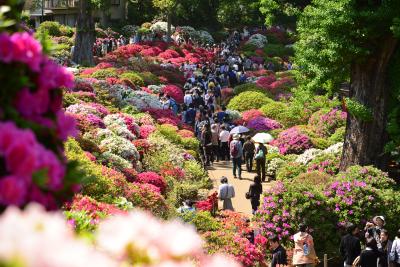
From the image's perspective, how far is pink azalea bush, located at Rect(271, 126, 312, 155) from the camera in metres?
Result: 22.8

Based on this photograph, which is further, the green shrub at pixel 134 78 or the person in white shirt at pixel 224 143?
the green shrub at pixel 134 78

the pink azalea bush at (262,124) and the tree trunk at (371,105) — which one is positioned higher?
the tree trunk at (371,105)

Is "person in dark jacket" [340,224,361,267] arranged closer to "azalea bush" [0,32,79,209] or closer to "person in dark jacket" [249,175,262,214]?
"person in dark jacket" [249,175,262,214]

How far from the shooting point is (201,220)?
1320 centimetres

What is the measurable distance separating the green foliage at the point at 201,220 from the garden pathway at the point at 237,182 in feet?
9.36

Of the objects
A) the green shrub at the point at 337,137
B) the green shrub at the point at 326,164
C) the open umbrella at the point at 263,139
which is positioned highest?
the green shrub at the point at 326,164

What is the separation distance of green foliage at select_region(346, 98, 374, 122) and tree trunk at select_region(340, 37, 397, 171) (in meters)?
0.16

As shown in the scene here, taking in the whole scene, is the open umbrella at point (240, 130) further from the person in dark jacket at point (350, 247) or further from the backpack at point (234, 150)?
the person in dark jacket at point (350, 247)

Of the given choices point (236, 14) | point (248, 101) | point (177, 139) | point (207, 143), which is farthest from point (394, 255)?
point (236, 14)

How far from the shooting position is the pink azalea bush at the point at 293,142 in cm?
2275

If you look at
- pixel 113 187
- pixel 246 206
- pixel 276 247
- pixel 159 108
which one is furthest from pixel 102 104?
pixel 276 247

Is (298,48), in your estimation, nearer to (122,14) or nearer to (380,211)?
(380,211)

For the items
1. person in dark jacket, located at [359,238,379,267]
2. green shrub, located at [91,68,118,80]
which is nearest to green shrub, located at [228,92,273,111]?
green shrub, located at [91,68,118,80]

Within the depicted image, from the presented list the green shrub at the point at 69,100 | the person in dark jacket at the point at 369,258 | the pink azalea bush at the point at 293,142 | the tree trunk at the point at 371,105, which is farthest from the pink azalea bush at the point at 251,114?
the person in dark jacket at the point at 369,258
